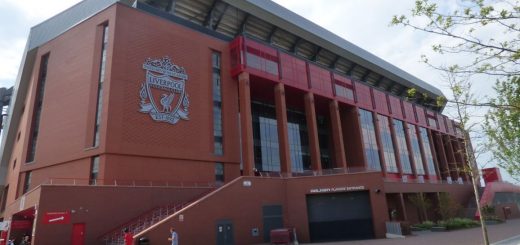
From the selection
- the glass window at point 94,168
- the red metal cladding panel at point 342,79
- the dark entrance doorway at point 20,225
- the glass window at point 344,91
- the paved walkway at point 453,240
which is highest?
the red metal cladding panel at point 342,79

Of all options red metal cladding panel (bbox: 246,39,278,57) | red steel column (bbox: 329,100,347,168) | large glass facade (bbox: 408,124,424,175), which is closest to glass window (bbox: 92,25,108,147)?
red metal cladding panel (bbox: 246,39,278,57)

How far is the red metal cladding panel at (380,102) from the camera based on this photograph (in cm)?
6459

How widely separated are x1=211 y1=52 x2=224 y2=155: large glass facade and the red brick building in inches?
5.8

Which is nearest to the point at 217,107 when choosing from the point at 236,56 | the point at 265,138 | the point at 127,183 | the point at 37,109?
the point at 236,56

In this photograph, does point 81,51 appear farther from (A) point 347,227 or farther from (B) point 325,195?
(A) point 347,227

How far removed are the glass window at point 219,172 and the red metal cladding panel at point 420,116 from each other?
52.5 metres

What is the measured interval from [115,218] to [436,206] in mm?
45644

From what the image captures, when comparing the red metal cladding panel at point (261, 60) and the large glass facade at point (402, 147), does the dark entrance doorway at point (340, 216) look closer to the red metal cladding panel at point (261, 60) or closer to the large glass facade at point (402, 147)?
the red metal cladding panel at point (261, 60)

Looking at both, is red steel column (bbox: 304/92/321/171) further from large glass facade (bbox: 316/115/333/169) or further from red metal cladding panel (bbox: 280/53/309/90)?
large glass facade (bbox: 316/115/333/169)

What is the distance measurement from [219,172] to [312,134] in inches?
599

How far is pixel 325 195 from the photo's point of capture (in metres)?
34.3

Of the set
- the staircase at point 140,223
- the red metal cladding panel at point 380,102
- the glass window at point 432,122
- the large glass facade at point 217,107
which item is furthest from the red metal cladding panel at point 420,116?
the staircase at point 140,223

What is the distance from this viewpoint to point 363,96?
61531 mm

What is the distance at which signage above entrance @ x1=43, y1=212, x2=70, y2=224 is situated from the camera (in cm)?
2645
